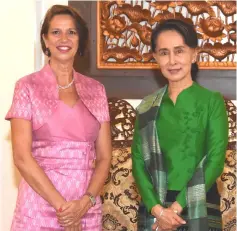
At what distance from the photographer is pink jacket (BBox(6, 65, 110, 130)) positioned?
7.56ft

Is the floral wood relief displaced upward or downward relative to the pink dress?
upward

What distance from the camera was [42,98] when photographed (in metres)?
2.34

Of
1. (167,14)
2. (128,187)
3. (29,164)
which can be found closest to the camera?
(29,164)

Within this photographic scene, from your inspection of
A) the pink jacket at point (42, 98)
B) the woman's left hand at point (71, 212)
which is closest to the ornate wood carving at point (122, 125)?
the pink jacket at point (42, 98)

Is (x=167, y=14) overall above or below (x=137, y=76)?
above

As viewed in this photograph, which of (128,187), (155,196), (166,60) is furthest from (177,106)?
(128,187)

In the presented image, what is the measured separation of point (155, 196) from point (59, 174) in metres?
0.43

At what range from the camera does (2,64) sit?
11.1ft

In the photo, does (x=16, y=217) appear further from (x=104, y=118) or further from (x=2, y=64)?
(x=2, y=64)

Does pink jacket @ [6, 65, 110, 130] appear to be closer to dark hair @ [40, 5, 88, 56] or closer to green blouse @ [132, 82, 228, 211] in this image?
dark hair @ [40, 5, 88, 56]

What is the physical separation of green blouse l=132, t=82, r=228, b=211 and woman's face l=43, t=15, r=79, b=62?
523 millimetres

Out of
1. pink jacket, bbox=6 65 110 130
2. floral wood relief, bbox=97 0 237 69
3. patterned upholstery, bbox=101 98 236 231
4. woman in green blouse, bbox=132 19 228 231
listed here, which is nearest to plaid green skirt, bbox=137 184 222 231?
woman in green blouse, bbox=132 19 228 231

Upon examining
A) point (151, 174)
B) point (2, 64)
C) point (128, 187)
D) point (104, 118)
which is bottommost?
point (128, 187)

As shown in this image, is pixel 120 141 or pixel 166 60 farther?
pixel 120 141
